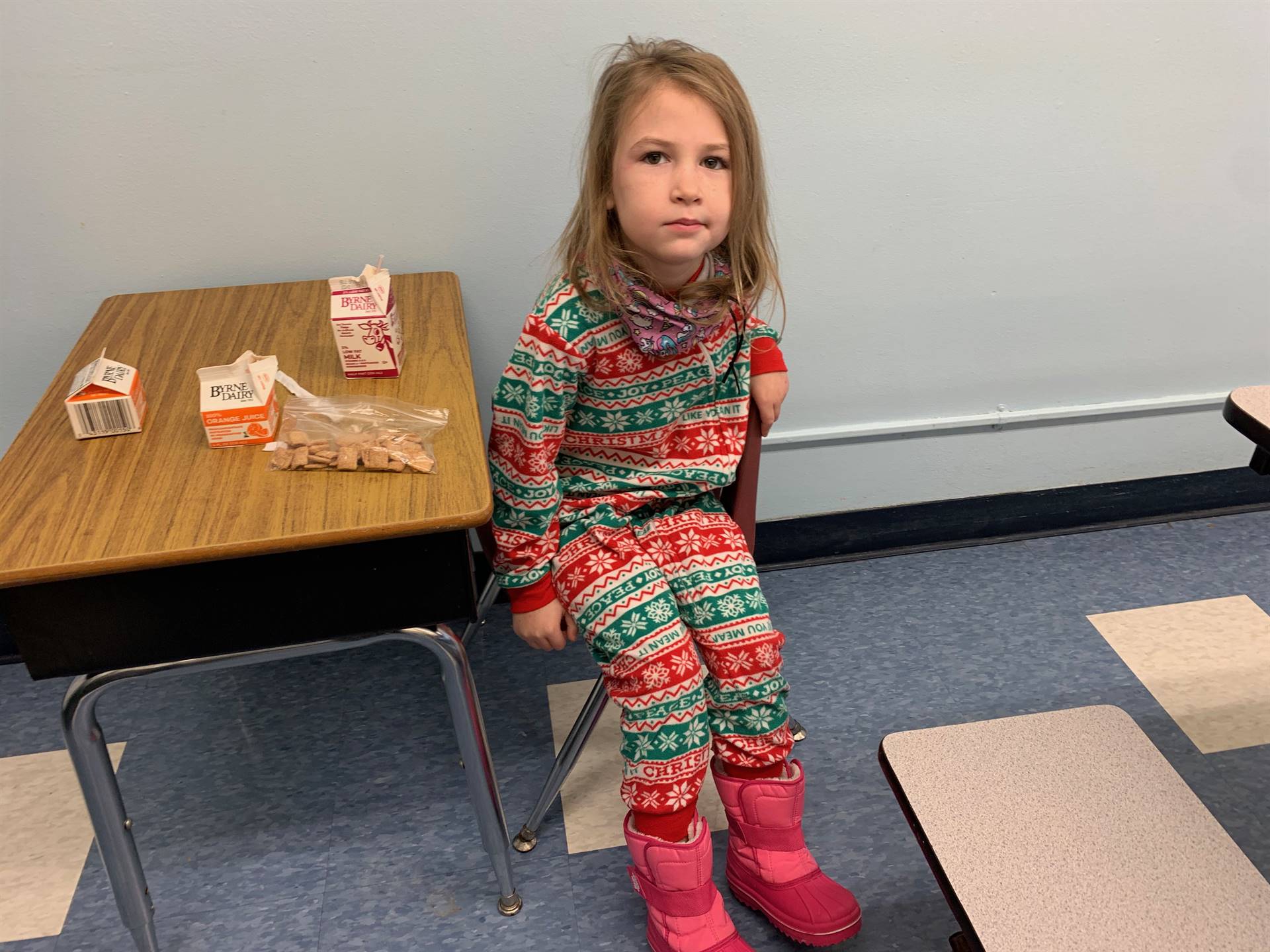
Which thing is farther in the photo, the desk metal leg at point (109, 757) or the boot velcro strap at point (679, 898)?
the boot velcro strap at point (679, 898)

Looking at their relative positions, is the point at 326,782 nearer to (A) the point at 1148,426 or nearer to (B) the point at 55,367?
(B) the point at 55,367

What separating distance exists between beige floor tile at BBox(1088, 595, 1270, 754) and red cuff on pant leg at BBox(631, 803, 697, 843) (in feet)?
2.64

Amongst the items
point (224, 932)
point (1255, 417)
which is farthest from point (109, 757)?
point (1255, 417)

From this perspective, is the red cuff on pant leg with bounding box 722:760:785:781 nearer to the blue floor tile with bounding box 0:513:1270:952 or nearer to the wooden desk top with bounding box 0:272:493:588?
the blue floor tile with bounding box 0:513:1270:952

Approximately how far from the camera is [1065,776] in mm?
940

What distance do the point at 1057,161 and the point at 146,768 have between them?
5.40ft

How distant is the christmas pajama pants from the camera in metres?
1.13

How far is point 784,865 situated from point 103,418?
91 centimetres

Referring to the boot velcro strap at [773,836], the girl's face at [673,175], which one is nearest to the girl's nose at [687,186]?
the girl's face at [673,175]

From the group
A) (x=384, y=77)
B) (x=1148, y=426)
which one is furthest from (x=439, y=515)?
(x=1148, y=426)

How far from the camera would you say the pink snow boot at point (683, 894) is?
114 centimetres

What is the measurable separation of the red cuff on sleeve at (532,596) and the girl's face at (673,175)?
39cm

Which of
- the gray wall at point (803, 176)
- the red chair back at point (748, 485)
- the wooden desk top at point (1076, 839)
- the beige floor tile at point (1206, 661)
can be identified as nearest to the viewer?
the wooden desk top at point (1076, 839)

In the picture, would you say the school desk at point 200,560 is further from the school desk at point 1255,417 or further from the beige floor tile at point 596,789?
the school desk at point 1255,417
